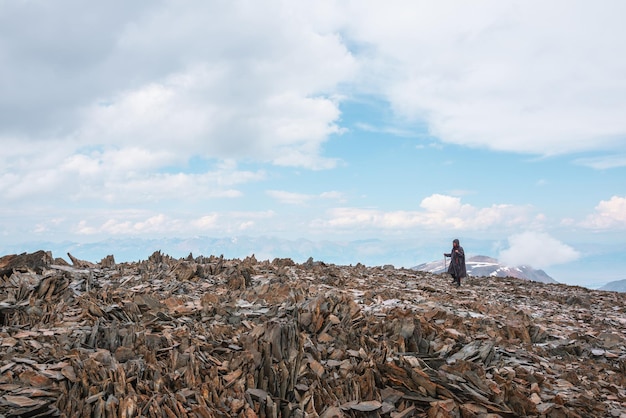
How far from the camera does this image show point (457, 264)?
2802 centimetres

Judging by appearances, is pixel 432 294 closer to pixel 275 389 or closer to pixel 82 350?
pixel 275 389

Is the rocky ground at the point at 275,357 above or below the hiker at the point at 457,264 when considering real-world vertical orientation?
below

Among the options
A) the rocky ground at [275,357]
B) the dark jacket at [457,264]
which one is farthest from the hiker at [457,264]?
the rocky ground at [275,357]

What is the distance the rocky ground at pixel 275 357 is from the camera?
8758mm

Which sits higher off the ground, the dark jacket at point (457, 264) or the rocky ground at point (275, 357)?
the dark jacket at point (457, 264)

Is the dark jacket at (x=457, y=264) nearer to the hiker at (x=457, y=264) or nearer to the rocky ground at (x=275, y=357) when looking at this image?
the hiker at (x=457, y=264)

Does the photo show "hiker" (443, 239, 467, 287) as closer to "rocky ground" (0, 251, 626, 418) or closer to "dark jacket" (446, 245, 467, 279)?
"dark jacket" (446, 245, 467, 279)

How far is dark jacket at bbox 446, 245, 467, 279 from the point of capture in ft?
91.9

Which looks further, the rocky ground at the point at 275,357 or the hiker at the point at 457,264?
the hiker at the point at 457,264

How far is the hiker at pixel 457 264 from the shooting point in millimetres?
28016

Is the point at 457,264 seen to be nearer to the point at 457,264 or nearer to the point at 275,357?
the point at 457,264

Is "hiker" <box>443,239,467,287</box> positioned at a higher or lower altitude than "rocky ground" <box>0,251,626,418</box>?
higher

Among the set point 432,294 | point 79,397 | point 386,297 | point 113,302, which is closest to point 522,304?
point 432,294

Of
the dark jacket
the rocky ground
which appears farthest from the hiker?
the rocky ground
